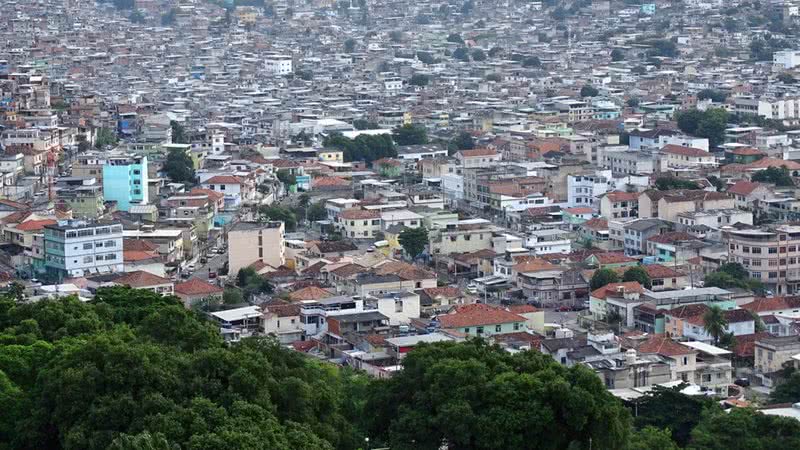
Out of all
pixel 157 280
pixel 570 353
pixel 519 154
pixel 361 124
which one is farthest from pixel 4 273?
pixel 361 124

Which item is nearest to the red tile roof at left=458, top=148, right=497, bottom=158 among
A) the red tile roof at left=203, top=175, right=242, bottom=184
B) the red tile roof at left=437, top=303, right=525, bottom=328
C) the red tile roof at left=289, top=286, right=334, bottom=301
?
the red tile roof at left=203, top=175, right=242, bottom=184

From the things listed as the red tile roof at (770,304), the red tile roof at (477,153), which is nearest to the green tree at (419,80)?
the red tile roof at (477,153)

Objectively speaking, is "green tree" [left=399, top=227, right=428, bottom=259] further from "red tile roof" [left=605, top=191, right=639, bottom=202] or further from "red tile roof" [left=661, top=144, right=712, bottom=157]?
"red tile roof" [left=661, top=144, right=712, bottom=157]

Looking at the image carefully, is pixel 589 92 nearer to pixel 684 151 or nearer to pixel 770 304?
pixel 684 151

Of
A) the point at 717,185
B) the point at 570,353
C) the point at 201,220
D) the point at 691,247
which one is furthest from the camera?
the point at 717,185

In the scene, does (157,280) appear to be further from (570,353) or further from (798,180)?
(798,180)

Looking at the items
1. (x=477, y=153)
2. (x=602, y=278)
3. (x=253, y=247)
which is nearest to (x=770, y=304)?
(x=602, y=278)
